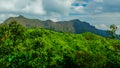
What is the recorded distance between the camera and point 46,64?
1721 inches

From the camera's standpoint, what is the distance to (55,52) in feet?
152

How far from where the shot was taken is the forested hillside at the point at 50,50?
43853 millimetres

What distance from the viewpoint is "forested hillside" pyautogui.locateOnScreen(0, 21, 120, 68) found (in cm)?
4385

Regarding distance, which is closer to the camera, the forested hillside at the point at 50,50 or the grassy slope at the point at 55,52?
the grassy slope at the point at 55,52

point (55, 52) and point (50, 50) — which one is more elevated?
point (50, 50)

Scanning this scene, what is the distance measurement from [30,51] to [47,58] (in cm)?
310

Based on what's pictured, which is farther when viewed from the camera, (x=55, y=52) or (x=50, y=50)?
(x=55, y=52)

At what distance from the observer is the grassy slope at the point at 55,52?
43.7 m

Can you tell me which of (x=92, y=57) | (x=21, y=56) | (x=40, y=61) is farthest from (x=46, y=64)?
(x=92, y=57)

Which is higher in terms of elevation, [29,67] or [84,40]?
[84,40]

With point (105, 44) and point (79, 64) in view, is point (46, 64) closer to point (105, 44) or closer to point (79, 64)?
point (79, 64)

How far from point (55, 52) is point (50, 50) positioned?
3.20ft

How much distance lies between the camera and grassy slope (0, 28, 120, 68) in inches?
1721

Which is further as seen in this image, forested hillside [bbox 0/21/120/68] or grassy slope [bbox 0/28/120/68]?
forested hillside [bbox 0/21/120/68]
